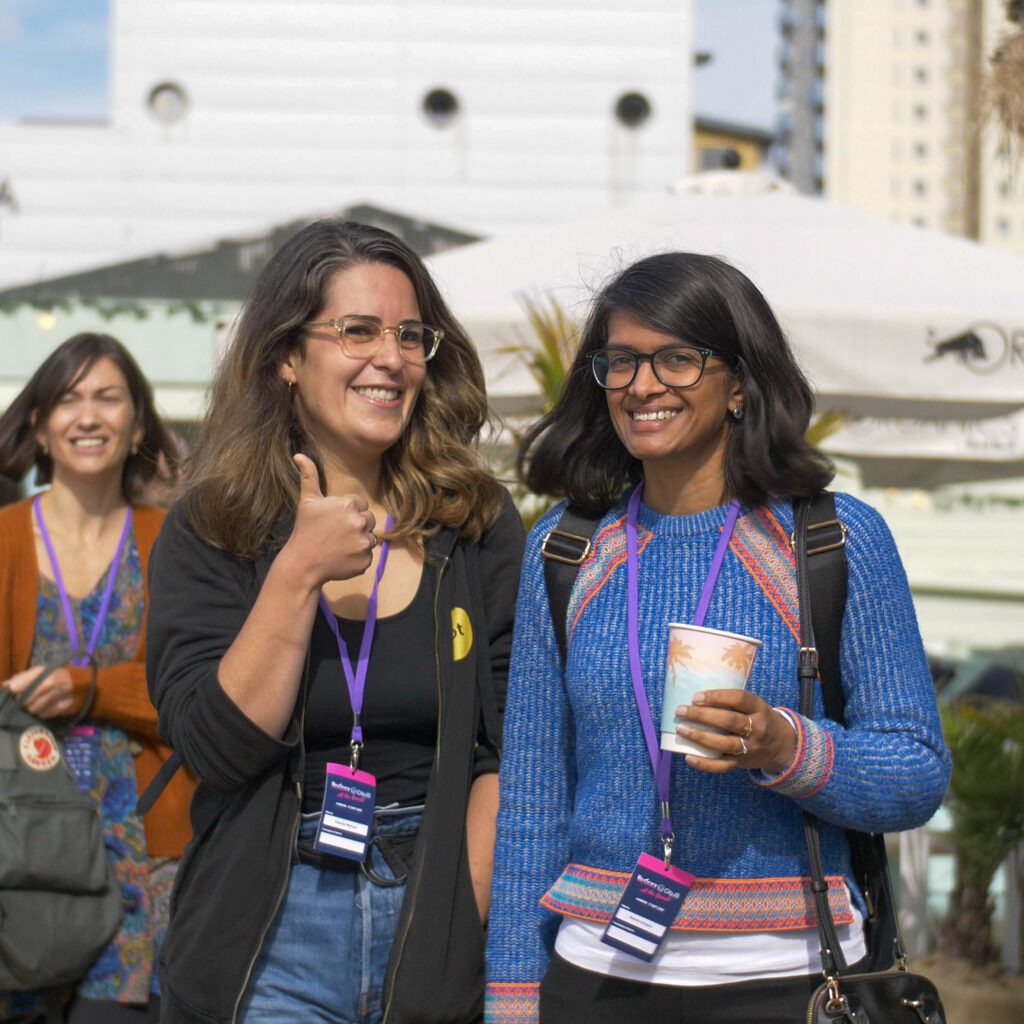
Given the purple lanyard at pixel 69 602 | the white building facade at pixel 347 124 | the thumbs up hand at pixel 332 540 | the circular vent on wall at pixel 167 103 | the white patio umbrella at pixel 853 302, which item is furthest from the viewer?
the circular vent on wall at pixel 167 103

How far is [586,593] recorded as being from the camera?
8.07 ft

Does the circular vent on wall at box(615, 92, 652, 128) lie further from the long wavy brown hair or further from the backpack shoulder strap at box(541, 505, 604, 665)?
the backpack shoulder strap at box(541, 505, 604, 665)

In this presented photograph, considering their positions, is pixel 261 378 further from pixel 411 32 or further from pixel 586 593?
pixel 411 32

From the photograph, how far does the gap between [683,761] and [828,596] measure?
339mm

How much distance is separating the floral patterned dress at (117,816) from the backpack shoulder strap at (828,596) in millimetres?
1915

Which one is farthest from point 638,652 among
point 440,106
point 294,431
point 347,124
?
point 440,106

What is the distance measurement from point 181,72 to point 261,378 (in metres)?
18.3

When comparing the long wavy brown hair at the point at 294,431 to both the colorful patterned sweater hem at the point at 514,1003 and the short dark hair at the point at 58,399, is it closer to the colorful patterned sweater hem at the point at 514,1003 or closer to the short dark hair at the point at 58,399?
the colorful patterned sweater hem at the point at 514,1003

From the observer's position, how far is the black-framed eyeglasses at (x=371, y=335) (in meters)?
2.64

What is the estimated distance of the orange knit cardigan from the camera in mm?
3551

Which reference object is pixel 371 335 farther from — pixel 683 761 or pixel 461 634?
pixel 683 761

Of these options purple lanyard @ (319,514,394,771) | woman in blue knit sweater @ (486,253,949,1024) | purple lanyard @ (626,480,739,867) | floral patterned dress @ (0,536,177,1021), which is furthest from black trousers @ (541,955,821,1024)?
floral patterned dress @ (0,536,177,1021)

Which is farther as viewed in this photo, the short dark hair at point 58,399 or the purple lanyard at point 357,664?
the short dark hair at point 58,399

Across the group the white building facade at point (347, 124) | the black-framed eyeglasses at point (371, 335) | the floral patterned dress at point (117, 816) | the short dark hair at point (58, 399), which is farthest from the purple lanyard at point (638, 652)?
the white building facade at point (347, 124)
